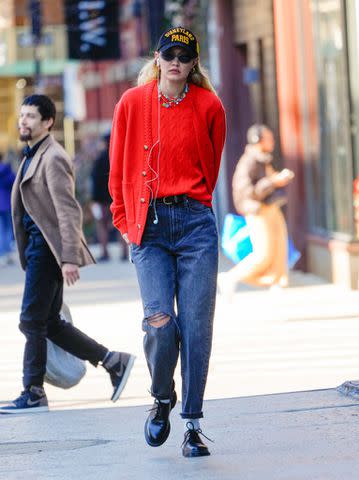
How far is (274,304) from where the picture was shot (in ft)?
46.4

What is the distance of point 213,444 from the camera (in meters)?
7.02

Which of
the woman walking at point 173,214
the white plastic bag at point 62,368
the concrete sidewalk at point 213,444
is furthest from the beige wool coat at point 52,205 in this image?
the woman walking at point 173,214

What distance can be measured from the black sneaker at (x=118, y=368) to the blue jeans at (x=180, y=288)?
221 centimetres

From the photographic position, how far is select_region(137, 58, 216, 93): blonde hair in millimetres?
6668

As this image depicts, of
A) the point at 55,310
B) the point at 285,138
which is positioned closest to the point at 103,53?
the point at 285,138

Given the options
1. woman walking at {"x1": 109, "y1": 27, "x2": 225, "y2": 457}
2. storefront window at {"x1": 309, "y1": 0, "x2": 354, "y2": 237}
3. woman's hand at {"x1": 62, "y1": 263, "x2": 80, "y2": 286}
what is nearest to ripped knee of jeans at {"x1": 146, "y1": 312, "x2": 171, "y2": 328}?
woman walking at {"x1": 109, "y1": 27, "x2": 225, "y2": 457}

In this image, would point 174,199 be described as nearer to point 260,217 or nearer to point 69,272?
point 69,272

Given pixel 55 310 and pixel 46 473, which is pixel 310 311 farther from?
pixel 46 473

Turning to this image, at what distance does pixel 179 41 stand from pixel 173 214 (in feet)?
2.49

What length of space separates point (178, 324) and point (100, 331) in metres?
6.08

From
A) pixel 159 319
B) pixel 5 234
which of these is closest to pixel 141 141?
pixel 159 319

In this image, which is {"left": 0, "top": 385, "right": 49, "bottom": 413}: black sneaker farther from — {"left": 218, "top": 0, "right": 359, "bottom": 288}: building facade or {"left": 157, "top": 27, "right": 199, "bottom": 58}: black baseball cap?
{"left": 218, "top": 0, "right": 359, "bottom": 288}: building facade

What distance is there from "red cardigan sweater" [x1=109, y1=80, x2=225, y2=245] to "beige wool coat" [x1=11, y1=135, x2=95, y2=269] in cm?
180

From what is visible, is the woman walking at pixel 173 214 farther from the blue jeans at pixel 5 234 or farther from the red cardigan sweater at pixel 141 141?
the blue jeans at pixel 5 234
